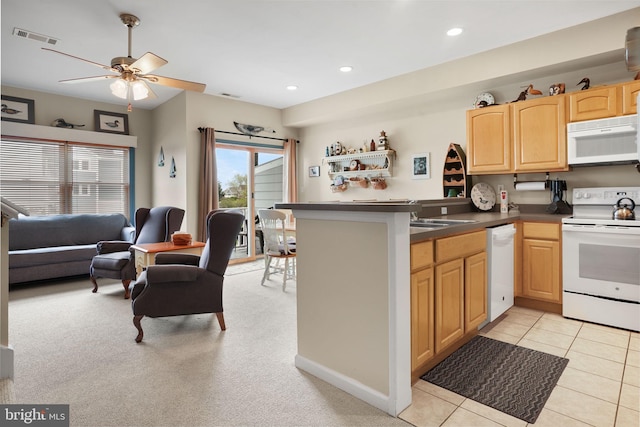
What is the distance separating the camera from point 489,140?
3834 millimetres

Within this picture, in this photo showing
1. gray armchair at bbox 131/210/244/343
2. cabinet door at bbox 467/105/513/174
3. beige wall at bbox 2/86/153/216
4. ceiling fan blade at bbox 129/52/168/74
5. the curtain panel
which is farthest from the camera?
the curtain panel

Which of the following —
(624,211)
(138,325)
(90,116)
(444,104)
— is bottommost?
(138,325)

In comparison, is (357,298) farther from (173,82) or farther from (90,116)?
(90,116)

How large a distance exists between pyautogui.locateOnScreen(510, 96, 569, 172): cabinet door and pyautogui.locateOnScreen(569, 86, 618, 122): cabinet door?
9 cm

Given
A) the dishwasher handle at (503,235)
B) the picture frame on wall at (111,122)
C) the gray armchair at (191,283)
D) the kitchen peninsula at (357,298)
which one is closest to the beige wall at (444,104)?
the dishwasher handle at (503,235)

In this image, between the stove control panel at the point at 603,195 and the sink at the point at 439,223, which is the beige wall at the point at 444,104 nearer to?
the stove control panel at the point at 603,195

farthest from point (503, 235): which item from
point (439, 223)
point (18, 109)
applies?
point (18, 109)

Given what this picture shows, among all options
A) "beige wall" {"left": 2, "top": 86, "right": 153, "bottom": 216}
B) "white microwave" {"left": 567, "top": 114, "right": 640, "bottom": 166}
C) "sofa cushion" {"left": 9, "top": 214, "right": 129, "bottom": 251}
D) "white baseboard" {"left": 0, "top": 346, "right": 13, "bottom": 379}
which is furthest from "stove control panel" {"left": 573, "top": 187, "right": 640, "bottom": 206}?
"beige wall" {"left": 2, "top": 86, "right": 153, "bottom": 216}

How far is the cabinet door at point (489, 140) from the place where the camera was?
12.2 feet

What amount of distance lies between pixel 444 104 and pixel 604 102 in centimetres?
187

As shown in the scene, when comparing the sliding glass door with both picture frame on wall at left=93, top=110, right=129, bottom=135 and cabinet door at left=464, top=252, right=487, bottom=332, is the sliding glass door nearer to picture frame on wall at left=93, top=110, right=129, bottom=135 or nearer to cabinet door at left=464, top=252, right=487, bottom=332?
picture frame on wall at left=93, top=110, right=129, bottom=135

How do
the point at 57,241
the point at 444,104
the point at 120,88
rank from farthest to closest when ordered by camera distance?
the point at 57,241 → the point at 444,104 → the point at 120,88

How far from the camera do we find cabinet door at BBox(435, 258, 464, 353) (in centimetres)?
213

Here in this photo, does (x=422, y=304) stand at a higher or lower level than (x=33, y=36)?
lower
